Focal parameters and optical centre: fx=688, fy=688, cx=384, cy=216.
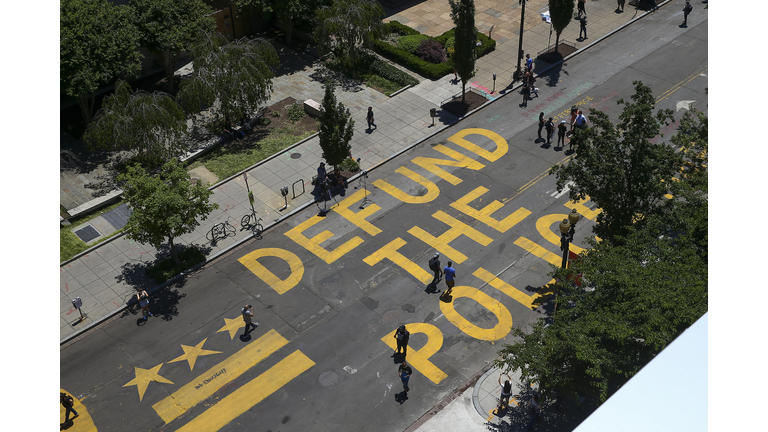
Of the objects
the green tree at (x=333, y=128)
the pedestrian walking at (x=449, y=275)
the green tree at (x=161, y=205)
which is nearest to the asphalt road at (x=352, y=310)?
the pedestrian walking at (x=449, y=275)

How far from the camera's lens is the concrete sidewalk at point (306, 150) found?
29625 mm

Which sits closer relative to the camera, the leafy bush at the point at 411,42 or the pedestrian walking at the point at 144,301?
the pedestrian walking at the point at 144,301

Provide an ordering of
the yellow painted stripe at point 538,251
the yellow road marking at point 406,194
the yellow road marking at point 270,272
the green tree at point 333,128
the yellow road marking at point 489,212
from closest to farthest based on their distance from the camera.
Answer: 1. the yellow road marking at point 270,272
2. the yellow painted stripe at point 538,251
3. the green tree at point 333,128
4. the yellow road marking at point 489,212
5. the yellow road marking at point 406,194

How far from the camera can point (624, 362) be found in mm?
19000

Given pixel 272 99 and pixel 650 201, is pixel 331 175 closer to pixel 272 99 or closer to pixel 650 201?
pixel 272 99

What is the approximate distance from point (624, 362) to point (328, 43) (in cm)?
2999

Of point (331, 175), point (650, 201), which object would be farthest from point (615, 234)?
point (331, 175)

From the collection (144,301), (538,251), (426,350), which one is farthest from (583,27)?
(144,301)

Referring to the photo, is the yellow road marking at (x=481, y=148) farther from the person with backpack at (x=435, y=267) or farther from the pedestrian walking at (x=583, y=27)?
the pedestrian walking at (x=583, y=27)

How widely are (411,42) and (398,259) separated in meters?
20.3

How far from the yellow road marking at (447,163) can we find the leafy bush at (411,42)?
1100 cm

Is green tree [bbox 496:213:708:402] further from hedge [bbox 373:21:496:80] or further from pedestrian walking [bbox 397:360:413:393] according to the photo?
hedge [bbox 373:21:496:80]

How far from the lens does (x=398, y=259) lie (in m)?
30.4

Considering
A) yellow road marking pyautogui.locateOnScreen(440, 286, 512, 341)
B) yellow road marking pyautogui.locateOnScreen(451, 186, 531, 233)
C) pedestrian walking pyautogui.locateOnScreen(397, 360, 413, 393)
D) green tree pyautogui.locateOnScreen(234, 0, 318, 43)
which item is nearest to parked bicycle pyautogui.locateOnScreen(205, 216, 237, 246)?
yellow road marking pyautogui.locateOnScreen(451, 186, 531, 233)
